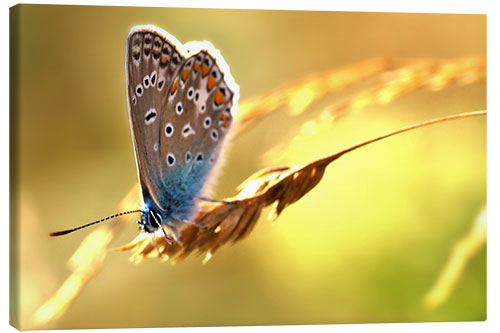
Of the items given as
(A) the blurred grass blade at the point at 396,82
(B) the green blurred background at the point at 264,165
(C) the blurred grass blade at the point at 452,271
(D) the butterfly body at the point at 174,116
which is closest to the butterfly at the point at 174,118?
(D) the butterfly body at the point at 174,116

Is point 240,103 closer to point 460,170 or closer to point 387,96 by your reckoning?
point 387,96

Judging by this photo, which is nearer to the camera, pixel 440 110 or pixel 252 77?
pixel 252 77

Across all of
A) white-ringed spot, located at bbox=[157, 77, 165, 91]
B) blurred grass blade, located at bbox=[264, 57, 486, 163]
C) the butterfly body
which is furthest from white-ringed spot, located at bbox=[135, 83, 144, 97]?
blurred grass blade, located at bbox=[264, 57, 486, 163]

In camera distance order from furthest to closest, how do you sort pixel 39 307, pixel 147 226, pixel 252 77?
pixel 252 77 → pixel 39 307 → pixel 147 226

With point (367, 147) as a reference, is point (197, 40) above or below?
above

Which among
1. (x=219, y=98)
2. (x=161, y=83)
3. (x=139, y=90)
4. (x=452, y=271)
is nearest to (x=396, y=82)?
(x=219, y=98)

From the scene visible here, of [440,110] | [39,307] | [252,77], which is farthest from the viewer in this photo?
[440,110]

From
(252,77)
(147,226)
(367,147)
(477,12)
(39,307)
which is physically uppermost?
(477,12)

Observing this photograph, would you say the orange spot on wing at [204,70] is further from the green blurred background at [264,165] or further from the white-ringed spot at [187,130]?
the green blurred background at [264,165]

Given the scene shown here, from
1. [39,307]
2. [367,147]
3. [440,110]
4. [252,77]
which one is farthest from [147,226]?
[440,110]
